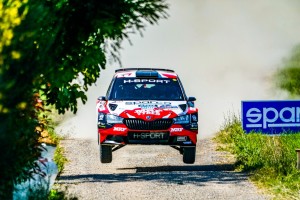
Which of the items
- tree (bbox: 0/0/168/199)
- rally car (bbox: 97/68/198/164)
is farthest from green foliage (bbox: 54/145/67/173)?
tree (bbox: 0/0/168/199)

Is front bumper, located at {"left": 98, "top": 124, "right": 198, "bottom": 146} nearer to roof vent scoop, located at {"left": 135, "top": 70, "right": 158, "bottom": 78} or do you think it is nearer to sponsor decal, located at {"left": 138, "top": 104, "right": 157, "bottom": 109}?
sponsor decal, located at {"left": 138, "top": 104, "right": 157, "bottom": 109}

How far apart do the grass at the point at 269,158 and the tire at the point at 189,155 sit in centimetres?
96

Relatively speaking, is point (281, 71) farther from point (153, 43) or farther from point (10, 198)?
point (10, 198)

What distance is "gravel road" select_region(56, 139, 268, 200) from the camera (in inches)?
592

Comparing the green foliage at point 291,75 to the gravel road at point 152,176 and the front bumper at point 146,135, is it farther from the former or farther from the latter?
the front bumper at point 146,135

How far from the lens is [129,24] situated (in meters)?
9.95

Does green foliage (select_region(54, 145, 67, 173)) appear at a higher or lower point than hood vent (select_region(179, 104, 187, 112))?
lower

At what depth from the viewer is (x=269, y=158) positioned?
1752 cm

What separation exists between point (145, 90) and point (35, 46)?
947 cm

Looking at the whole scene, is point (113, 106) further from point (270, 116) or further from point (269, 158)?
point (269, 158)

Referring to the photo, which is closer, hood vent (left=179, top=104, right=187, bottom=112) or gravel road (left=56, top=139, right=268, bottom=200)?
gravel road (left=56, top=139, right=268, bottom=200)

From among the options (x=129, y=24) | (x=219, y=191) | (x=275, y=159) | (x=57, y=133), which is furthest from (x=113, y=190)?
(x=57, y=133)

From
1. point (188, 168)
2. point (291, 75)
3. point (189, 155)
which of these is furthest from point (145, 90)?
point (291, 75)

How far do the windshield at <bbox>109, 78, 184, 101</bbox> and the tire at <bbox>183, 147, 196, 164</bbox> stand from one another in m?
1.06
